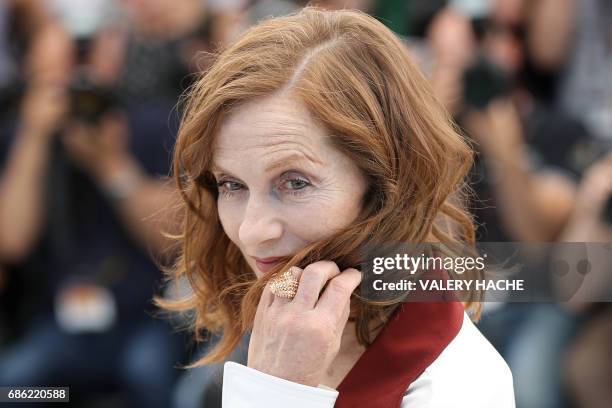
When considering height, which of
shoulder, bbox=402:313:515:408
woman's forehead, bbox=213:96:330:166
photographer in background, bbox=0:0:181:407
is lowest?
photographer in background, bbox=0:0:181:407

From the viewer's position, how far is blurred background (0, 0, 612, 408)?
2475 mm

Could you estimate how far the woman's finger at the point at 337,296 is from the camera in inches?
43.1

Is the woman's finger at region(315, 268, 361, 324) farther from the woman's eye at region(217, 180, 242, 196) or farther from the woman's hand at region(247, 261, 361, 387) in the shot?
the woman's eye at region(217, 180, 242, 196)

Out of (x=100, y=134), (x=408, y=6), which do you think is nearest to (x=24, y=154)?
(x=100, y=134)

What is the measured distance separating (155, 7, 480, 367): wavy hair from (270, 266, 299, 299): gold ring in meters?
0.02

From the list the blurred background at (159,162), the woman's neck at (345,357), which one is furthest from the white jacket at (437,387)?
the blurred background at (159,162)

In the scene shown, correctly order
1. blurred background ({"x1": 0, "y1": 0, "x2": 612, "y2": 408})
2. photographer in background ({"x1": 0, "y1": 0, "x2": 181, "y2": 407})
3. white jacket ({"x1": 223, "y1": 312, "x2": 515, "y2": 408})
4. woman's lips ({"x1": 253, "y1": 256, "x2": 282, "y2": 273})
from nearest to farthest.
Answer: white jacket ({"x1": 223, "y1": 312, "x2": 515, "y2": 408})
woman's lips ({"x1": 253, "y1": 256, "x2": 282, "y2": 273})
blurred background ({"x1": 0, "y1": 0, "x2": 612, "y2": 408})
photographer in background ({"x1": 0, "y1": 0, "x2": 181, "y2": 407})

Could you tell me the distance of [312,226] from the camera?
1.15m

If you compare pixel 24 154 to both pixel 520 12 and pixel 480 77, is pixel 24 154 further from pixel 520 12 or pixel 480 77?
pixel 520 12

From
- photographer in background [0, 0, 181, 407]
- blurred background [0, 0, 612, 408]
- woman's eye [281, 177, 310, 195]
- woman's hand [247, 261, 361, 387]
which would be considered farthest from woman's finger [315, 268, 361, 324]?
photographer in background [0, 0, 181, 407]

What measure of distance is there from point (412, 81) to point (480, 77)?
139cm

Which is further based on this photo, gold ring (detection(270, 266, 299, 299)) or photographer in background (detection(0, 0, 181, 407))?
photographer in background (detection(0, 0, 181, 407))

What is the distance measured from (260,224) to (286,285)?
0.08m

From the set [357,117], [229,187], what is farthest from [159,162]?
[357,117]
